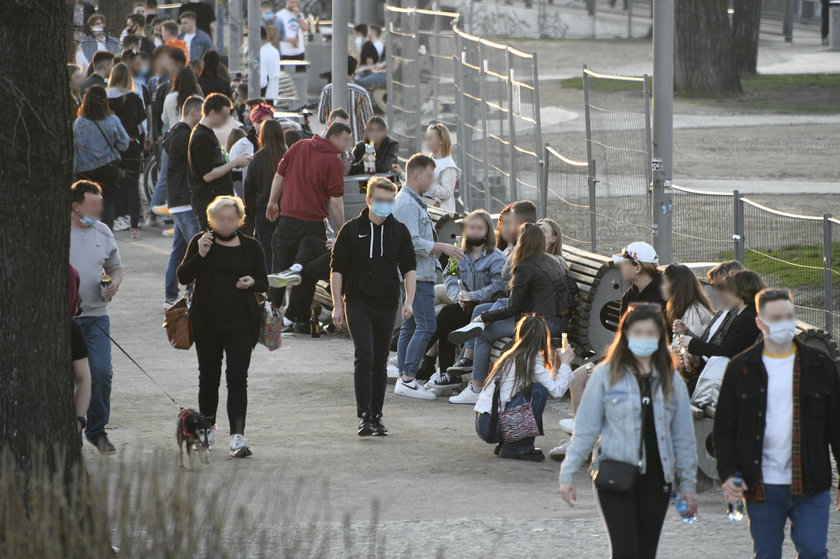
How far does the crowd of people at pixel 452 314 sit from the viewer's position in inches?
240

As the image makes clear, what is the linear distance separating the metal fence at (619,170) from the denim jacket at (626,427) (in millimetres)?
5837

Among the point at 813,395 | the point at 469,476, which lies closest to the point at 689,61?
the point at 469,476

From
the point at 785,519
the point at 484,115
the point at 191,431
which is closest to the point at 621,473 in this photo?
the point at 785,519

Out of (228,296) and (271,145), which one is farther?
(271,145)

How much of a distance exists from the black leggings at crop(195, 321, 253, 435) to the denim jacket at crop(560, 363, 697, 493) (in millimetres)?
3187

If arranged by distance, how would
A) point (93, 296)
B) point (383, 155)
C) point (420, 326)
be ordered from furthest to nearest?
point (383, 155) < point (420, 326) < point (93, 296)

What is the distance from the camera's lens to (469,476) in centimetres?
866

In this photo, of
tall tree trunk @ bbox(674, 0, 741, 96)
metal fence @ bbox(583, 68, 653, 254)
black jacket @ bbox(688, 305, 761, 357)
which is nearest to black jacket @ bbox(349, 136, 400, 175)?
metal fence @ bbox(583, 68, 653, 254)

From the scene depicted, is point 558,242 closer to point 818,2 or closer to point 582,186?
point 582,186

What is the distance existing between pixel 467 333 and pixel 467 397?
20.7 inches

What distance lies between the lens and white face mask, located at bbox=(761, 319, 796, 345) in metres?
6.10

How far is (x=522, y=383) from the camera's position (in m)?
9.04

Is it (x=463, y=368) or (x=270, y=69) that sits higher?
(x=270, y=69)

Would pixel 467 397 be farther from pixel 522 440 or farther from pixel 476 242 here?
pixel 522 440
